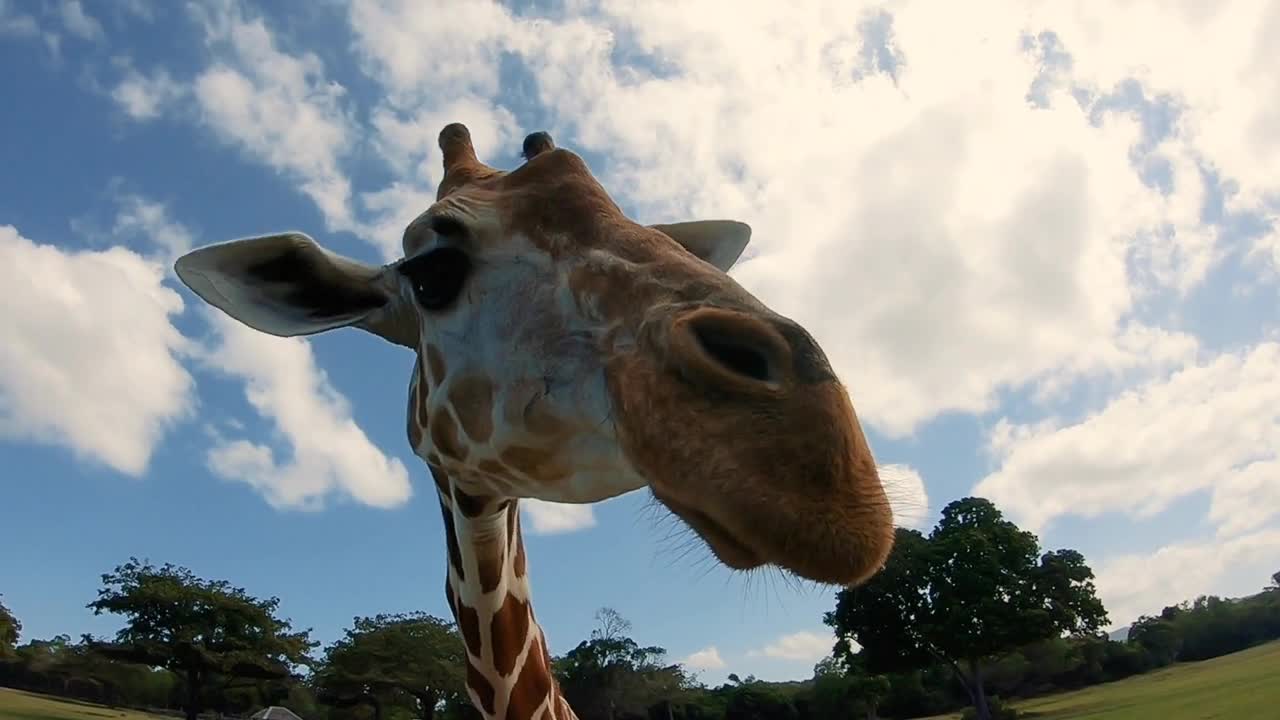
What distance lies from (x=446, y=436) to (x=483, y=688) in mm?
1492

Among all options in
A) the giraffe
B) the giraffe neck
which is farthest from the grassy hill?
the giraffe

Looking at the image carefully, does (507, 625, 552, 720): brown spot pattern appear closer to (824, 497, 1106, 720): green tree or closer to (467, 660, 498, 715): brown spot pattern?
(467, 660, 498, 715): brown spot pattern

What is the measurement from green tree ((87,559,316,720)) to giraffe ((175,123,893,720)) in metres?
51.1

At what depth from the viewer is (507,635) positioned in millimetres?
4082

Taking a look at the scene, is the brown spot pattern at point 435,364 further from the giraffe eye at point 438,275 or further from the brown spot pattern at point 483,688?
the brown spot pattern at point 483,688

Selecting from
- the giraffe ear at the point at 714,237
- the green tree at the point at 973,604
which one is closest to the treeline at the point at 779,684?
the green tree at the point at 973,604

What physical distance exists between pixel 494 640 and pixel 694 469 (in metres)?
2.58

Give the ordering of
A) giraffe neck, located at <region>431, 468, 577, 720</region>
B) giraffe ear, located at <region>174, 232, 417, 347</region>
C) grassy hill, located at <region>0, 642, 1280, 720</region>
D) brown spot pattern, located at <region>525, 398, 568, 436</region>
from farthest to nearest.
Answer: grassy hill, located at <region>0, 642, 1280, 720</region> < giraffe neck, located at <region>431, 468, 577, 720</region> < giraffe ear, located at <region>174, 232, 417, 347</region> < brown spot pattern, located at <region>525, 398, 568, 436</region>

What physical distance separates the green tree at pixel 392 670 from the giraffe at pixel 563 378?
53422mm

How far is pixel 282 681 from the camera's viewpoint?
53000 millimetres

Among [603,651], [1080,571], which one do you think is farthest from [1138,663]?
[603,651]

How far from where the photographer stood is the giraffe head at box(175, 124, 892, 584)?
1.80m

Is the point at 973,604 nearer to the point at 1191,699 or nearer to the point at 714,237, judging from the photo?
the point at 1191,699

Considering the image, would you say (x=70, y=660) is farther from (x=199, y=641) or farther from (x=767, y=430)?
(x=767, y=430)
